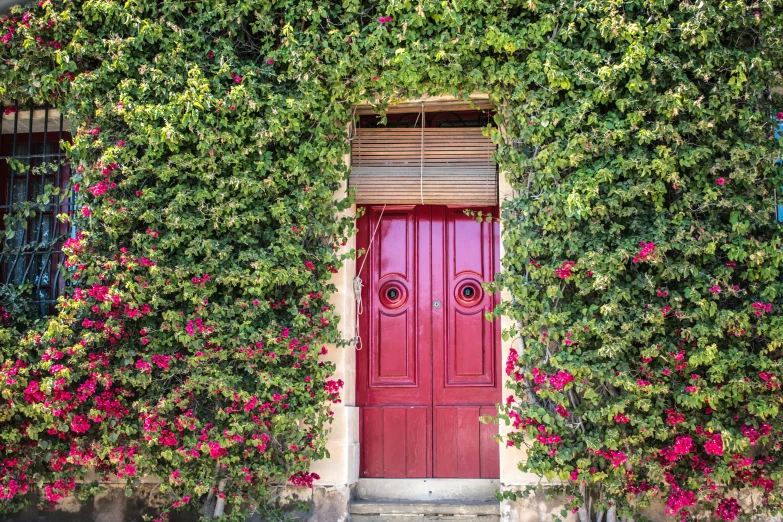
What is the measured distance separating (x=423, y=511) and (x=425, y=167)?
2.31 m

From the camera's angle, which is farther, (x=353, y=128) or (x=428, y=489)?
(x=353, y=128)

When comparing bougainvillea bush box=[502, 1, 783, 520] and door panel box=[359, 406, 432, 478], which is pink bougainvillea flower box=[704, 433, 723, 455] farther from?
door panel box=[359, 406, 432, 478]

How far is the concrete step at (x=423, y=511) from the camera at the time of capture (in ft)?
17.0

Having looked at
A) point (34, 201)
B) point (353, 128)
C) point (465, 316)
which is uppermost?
point (353, 128)

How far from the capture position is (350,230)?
5387 mm

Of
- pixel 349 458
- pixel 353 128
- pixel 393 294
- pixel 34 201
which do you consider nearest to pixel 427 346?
pixel 393 294

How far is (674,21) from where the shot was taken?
495 cm

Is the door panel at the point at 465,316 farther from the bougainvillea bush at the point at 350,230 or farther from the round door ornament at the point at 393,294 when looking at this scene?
the bougainvillea bush at the point at 350,230

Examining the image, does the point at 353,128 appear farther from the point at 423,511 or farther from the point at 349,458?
the point at 423,511

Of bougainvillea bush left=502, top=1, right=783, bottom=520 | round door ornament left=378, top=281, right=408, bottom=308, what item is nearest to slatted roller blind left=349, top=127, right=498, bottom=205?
bougainvillea bush left=502, top=1, right=783, bottom=520

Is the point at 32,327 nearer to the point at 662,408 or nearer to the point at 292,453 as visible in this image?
the point at 292,453

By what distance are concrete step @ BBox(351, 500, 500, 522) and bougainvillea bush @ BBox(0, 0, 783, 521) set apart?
1.59 feet

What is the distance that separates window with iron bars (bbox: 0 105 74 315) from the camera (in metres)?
Answer: 5.70

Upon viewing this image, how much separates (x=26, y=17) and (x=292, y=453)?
3.48 m
